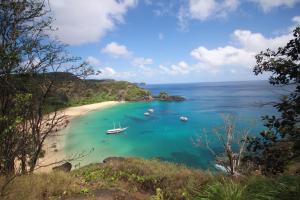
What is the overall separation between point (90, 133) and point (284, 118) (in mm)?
52954

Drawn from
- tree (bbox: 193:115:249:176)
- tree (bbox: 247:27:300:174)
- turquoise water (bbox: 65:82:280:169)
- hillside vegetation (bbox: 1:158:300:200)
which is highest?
tree (bbox: 247:27:300:174)

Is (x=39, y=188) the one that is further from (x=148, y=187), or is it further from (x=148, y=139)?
(x=148, y=139)

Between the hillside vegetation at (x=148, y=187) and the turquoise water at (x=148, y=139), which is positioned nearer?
the hillside vegetation at (x=148, y=187)

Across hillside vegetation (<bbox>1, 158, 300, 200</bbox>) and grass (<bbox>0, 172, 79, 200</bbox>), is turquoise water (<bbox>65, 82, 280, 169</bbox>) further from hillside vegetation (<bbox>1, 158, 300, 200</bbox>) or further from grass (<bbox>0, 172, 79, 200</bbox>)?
grass (<bbox>0, 172, 79, 200</bbox>)

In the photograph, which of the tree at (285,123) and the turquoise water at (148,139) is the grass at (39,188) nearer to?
the tree at (285,123)

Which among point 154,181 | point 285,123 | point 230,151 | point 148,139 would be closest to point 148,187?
point 154,181

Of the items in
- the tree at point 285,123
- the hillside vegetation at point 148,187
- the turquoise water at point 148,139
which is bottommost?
the turquoise water at point 148,139

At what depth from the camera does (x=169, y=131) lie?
2276 inches

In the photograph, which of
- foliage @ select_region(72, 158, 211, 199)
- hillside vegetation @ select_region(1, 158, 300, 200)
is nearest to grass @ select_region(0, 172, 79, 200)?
hillside vegetation @ select_region(1, 158, 300, 200)

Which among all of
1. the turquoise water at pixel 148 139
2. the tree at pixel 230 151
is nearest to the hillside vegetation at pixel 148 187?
the tree at pixel 230 151

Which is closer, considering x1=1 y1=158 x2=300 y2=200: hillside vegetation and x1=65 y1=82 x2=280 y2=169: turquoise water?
x1=1 y1=158 x2=300 y2=200: hillside vegetation

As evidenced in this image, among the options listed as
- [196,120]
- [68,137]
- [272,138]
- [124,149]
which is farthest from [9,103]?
[196,120]

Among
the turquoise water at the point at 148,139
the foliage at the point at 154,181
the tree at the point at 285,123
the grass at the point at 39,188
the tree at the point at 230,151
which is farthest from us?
the turquoise water at the point at 148,139

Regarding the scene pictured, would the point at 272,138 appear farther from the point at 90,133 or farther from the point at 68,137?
the point at 90,133
